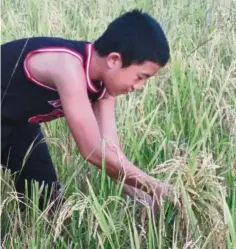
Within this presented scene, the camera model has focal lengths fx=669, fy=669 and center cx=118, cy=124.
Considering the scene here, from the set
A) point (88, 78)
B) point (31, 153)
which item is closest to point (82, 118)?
point (88, 78)

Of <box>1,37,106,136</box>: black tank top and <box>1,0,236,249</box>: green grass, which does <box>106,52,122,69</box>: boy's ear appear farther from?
<box>1,0,236,249</box>: green grass

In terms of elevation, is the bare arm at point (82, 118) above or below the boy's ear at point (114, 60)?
below

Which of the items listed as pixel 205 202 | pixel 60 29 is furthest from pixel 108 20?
pixel 205 202

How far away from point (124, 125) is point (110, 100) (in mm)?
200

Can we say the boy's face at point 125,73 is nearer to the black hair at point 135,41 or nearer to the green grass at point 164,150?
the black hair at point 135,41

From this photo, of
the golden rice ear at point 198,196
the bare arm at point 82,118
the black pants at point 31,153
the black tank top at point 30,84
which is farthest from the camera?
the black pants at point 31,153

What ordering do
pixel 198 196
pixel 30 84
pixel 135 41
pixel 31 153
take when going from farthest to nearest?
pixel 31 153 < pixel 30 84 < pixel 135 41 < pixel 198 196

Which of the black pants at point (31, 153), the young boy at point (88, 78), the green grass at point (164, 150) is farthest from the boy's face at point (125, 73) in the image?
the black pants at point (31, 153)

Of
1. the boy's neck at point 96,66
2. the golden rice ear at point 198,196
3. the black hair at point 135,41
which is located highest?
the black hair at point 135,41

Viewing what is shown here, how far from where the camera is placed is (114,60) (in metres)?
1.69

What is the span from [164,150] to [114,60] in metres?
0.33

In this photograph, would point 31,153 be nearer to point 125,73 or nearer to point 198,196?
point 125,73

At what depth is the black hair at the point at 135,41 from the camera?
164 centimetres

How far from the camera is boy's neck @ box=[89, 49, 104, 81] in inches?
67.3
